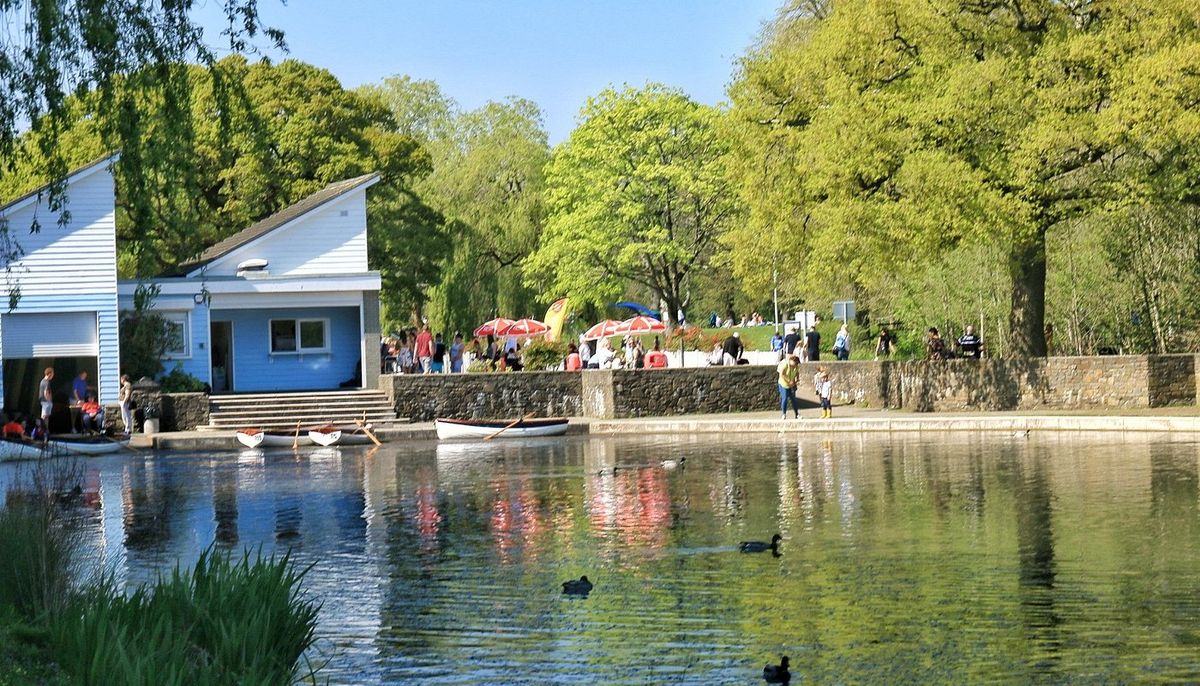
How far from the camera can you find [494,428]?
38969 millimetres

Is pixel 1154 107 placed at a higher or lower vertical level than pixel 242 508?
higher

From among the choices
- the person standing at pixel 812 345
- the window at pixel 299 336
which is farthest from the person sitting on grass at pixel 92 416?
the person standing at pixel 812 345

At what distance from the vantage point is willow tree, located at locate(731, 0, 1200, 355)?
109ft

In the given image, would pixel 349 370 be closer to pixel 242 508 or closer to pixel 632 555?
pixel 242 508

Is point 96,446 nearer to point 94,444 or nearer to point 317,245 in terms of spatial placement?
point 94,444

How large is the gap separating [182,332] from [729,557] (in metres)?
31.0

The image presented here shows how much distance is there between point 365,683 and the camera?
11.9m

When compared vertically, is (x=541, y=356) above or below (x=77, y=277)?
below

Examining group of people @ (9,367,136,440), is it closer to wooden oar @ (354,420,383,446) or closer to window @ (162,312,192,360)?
window @ (162,312,192,360)

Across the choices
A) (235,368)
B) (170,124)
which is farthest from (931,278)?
(170,124)

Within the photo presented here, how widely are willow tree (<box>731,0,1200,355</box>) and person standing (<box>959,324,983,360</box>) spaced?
5307mm

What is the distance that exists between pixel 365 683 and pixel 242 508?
1266 cm

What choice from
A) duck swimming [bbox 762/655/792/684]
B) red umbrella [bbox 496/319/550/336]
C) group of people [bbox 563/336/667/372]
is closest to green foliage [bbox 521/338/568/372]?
group of people [bbox 563/336/667/372]

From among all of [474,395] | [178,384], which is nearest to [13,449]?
[178,384]
